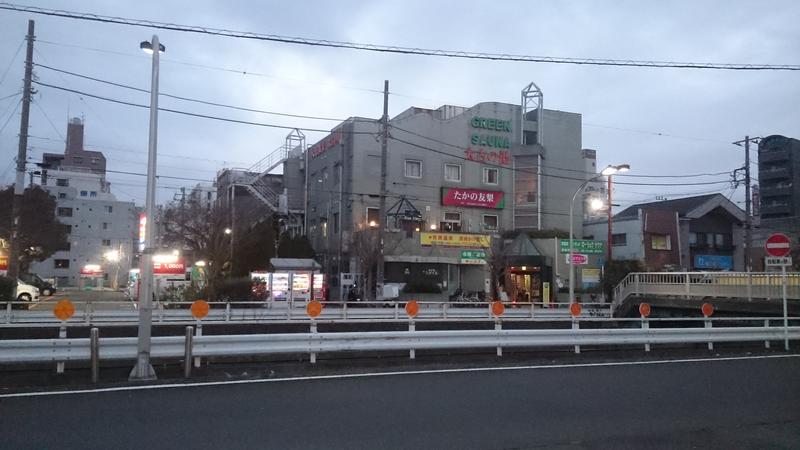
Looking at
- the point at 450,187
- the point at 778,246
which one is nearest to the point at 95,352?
the point at 778,246

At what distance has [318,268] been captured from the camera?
33438mm

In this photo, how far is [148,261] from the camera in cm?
1234

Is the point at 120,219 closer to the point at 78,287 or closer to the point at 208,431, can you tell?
the point at 78,287

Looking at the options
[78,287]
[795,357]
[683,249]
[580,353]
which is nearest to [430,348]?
[580,353]

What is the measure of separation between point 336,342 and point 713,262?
44.0 meters

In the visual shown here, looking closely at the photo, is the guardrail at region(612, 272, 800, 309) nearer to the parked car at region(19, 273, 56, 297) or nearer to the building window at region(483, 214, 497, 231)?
the building window at region(483, 214, 497, 231)

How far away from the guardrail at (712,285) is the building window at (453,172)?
16993mm

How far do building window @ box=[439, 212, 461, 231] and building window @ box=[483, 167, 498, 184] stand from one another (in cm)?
386

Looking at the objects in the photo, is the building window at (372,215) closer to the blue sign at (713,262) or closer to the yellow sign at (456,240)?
the yellow sign at (456,240)

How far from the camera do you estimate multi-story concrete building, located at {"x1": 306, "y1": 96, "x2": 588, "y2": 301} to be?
145 feet

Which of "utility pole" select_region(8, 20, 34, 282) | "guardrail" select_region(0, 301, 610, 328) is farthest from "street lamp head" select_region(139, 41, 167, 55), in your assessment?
"utility pole" select_region(8, 20, 34, 282)

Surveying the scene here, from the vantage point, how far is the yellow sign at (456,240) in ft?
144

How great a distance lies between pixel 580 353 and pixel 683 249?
115ft

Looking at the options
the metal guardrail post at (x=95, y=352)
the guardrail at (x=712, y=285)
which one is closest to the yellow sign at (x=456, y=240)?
the guardrail at (x=712, y=285)
